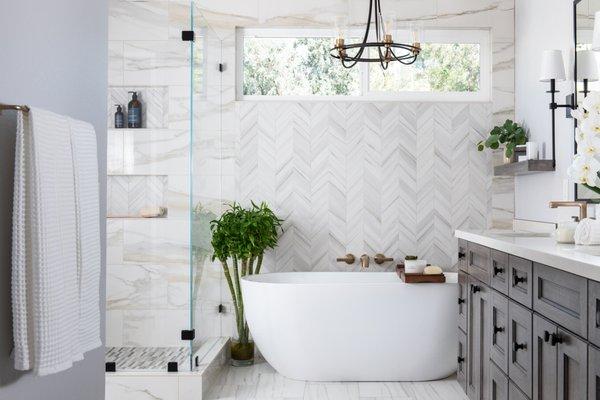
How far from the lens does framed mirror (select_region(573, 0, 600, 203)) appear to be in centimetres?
321

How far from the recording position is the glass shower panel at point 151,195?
3.81 m

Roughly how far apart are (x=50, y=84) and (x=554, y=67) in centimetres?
279

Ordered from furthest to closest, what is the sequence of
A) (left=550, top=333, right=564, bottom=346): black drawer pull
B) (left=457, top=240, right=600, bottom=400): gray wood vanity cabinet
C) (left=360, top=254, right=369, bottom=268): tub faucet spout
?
(left=360, top=254, right=369, bottom=268): tub faucet spout → (left=550, top=333, right=564, bottom=346): black drawer pull → (left=457, top=240, right=600, bottom=400): gray wood vanity cabinet

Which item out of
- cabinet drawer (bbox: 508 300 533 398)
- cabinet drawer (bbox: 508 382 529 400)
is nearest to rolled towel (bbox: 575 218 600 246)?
cabinet drawer (bbox: 508 300 533 398)

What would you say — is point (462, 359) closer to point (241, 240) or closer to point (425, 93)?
point (241, 240)

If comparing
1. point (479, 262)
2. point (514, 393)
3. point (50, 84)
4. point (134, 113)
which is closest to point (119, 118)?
point (134, 113)

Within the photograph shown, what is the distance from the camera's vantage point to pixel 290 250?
15.6 ft

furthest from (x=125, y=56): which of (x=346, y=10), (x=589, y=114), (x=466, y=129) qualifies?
(x=589, y=114)

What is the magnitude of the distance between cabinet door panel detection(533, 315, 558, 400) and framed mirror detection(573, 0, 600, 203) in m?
1.15

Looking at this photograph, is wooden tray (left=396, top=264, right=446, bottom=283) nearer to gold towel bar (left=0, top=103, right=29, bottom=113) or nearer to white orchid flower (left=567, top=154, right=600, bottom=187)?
white orchid flower (left=567, top=154, right=600, bottom=187)

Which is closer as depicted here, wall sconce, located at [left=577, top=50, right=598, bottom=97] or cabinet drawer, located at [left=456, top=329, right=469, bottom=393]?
wall sconce, located at [left=577, top=50, right=598, bottom=97]

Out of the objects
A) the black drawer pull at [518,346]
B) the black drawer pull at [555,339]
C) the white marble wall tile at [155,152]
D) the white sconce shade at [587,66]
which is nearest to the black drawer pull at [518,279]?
the black drawer pull at [518,346]

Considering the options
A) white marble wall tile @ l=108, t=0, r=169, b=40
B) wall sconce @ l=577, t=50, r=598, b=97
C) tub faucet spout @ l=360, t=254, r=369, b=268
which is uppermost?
white marble wall tile @ l=108, t=0, r=169, b=40

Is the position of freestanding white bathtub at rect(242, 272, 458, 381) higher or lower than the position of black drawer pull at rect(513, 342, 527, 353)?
lower
